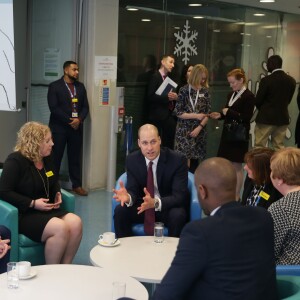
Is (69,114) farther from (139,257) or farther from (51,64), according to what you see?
(139,257)

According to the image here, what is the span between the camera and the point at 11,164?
427cm

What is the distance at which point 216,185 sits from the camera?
2357mm

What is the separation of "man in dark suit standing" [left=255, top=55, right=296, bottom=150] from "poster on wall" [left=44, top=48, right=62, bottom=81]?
2811 mm

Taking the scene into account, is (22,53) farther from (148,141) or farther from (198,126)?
(148,141)

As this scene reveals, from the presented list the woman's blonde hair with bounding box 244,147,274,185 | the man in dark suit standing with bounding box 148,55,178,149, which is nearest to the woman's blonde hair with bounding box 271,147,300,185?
the woman's blonde hair with bounding box 244,147,274,185

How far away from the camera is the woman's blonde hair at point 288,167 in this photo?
126 inches

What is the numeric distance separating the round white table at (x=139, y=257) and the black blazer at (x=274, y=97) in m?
4.60

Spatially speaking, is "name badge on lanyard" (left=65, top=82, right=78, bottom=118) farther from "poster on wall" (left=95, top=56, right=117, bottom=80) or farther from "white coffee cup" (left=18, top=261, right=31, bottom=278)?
"white coffee cup" (left=18, top=261, right=31, bottom=278)

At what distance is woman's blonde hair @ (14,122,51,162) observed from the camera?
432cm

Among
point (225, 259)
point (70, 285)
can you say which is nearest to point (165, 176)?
point (70, 285)

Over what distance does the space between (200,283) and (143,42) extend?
6278 mm

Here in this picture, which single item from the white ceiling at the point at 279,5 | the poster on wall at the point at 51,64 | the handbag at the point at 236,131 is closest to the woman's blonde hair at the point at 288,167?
the handbag at the point at 236,131

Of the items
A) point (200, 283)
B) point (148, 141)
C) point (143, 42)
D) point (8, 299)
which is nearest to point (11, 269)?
point (8, 299)

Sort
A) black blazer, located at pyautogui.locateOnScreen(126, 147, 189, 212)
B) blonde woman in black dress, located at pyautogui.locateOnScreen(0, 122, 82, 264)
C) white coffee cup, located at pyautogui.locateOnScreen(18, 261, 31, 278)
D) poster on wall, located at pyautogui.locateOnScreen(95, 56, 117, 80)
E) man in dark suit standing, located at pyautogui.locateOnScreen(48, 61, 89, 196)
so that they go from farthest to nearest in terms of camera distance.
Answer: poster on wall, located at pyautogui.locateOnScreen(95, 56, 117, 80) < man in dark suit standing, located at pyautogui.locateOnScreen(48, 61, 89, 196) < black blazer, located at pyautogui.locateOnScreen(126, 147, 189, 212) < blonde woman in black dress, located at pyautogui.locateOnScreen(0, 122, 82, 264) < white coffee cup, located at pyautogui.locateOnScreen(18, 261, 31, 278)
